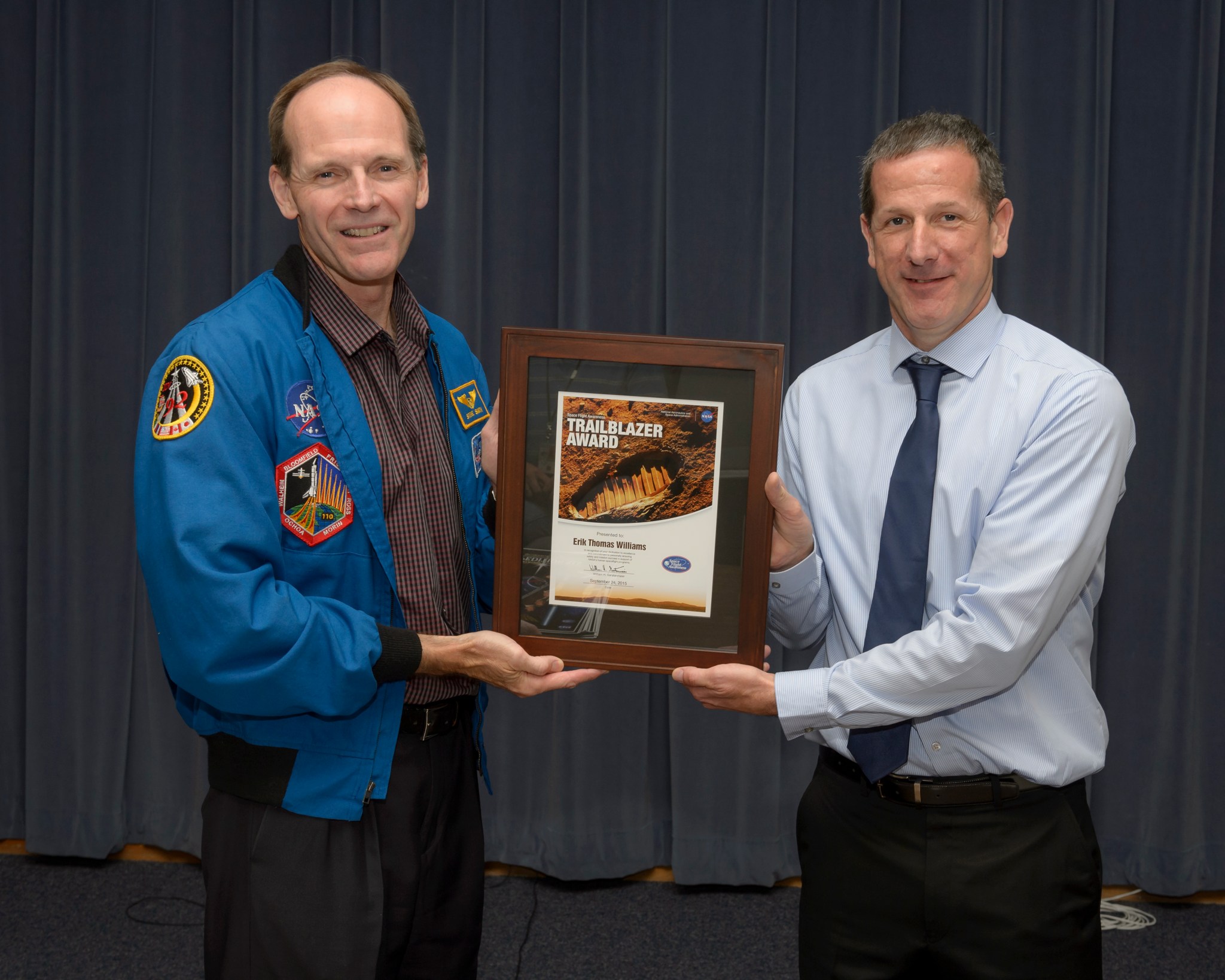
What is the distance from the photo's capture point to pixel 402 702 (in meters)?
1.58

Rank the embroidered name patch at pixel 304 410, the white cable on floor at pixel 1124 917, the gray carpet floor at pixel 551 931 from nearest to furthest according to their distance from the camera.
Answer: the embroidered name patch at pixel 304 410 → the gray carpet floor at pixel 551 931 → the white cable on floor at pixel 1124 917

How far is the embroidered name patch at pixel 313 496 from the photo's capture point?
148cm

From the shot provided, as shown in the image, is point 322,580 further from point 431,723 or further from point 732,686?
point 732,686

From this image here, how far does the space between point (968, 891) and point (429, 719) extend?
93 centimetres

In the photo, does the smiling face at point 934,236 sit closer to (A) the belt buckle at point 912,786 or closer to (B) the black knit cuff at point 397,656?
(A) the belt buckle at point 912,786

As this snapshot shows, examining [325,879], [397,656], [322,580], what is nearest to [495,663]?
[397,656]

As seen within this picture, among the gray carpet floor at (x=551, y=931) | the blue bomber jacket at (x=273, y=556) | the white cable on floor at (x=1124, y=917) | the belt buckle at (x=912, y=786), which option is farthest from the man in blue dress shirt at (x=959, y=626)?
the white cable on floor at (x=1124, y=917)

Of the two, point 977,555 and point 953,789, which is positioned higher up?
point 977,555

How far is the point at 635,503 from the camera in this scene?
1518mm

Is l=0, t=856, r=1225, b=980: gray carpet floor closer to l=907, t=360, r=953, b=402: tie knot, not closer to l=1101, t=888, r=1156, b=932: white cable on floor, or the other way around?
l=1101, t=888, r=1156, b=932: white cable on floor

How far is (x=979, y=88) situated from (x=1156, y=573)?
1667mm

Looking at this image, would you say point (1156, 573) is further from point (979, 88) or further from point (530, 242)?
point (530, 242)

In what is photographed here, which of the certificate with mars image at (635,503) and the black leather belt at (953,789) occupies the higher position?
the certificate with mars image at (635,503)

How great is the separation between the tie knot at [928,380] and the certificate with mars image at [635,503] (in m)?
0.41
